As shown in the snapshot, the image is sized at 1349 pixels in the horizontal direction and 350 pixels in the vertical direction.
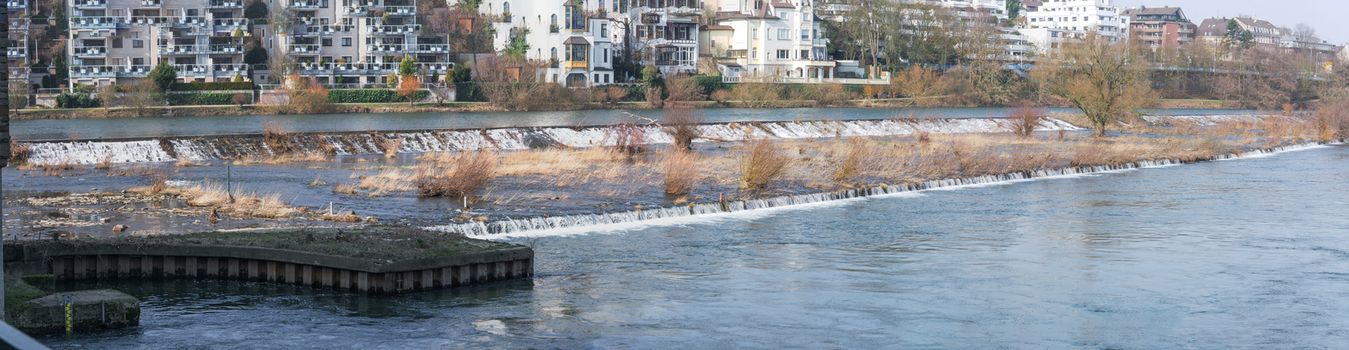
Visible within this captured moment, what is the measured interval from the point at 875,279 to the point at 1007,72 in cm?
10006

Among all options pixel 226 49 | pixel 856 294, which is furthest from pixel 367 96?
pixel 856 294

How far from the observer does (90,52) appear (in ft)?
296

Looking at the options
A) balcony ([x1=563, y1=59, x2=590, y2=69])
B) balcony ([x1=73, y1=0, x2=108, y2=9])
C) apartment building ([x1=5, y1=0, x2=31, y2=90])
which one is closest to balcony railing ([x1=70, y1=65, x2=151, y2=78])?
apartment building ([x1=5, y1=0, x2=31, y2=90])

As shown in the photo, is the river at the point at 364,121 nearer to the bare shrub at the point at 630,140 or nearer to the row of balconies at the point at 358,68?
the bare shrub at the point at 630,140

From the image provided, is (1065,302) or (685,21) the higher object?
(685,21)

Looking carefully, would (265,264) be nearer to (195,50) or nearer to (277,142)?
(277,142)

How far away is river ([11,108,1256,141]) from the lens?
6275 cm

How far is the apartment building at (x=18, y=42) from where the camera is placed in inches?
3376

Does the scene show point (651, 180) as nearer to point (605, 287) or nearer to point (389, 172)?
point (389, 172)

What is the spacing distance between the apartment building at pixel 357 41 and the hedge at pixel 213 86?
7.03m

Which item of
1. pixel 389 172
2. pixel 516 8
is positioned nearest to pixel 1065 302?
pixel 389 172

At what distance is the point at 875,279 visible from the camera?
21.8m

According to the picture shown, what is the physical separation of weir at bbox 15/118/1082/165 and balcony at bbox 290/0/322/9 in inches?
1808

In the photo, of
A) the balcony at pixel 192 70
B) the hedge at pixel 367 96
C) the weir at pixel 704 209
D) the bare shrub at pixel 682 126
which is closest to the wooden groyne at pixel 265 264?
the weir at pixel 704 209
